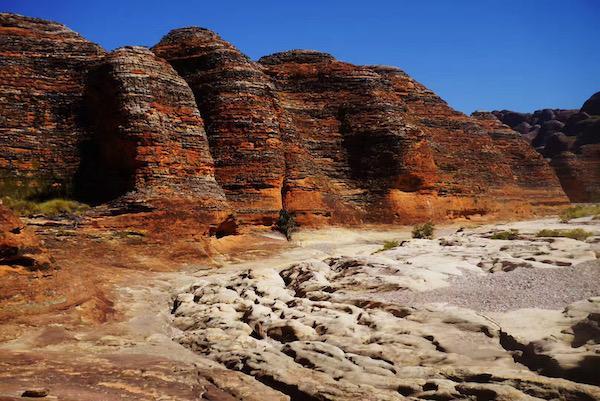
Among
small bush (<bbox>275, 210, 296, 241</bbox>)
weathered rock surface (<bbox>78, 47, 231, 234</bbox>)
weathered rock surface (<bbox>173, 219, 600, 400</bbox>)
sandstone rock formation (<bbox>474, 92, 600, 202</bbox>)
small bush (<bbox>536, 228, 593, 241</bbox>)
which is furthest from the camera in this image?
sandstone rock formation (<bbox>474, 92, 600, 202</bbox>)

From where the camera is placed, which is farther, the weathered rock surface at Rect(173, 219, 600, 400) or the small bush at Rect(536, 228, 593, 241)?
the small bush at Rect(536, 228, 593, 241)

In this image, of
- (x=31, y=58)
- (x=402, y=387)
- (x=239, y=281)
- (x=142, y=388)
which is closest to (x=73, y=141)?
(x=31, y=58)

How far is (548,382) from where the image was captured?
5742mm

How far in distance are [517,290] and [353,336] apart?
3677 mm

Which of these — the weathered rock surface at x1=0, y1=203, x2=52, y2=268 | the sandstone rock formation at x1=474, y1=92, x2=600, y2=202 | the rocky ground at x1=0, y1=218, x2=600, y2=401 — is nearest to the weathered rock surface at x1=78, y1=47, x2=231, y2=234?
the rocky ground at x1=0, y1=218, x2=600, y2=401

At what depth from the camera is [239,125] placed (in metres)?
27.5

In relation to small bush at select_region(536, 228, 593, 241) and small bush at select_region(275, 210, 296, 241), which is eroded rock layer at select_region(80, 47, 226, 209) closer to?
small bush at select_region(275, 210, 296, 241)

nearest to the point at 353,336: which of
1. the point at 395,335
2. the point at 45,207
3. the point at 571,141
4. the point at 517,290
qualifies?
the point at 395,335

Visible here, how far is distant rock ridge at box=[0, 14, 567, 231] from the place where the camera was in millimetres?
21266

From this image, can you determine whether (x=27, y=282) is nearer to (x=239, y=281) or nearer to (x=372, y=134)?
(x=239, y=281)

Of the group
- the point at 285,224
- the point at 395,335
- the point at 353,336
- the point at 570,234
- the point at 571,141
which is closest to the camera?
the point at 395,335

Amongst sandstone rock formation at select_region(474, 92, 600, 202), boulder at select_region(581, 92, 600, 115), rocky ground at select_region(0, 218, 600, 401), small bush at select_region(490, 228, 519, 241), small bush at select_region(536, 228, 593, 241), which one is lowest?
rocky ground at select_region(0, 218, 600, 401)

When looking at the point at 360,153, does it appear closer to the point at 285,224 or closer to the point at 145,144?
the point at 285,224

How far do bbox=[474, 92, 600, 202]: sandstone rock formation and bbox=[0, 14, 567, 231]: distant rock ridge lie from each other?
15173 millimetres
